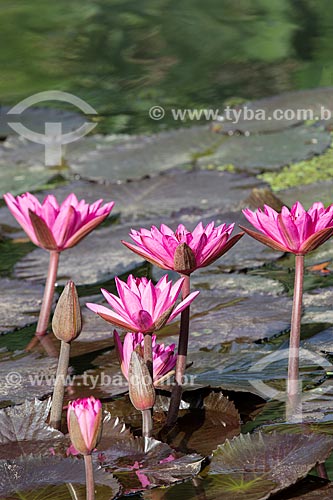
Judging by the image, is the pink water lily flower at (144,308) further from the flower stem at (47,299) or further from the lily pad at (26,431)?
the flower stem at (47,299)

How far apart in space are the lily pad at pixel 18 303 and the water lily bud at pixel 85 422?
0.96 metres

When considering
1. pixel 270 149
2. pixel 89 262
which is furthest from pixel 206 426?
pixel 270 149

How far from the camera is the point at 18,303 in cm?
229

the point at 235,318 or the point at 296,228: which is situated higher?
the point at 296,228

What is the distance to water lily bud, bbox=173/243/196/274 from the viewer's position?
4.71 feet

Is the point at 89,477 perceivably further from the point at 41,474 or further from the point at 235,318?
the point at 235,318

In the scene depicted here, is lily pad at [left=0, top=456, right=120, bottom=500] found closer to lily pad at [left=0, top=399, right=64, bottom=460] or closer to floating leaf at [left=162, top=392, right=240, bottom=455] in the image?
lily pad at [left=0, top=399, right=64, bottom=460]

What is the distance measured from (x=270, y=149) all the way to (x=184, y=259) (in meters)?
2.07

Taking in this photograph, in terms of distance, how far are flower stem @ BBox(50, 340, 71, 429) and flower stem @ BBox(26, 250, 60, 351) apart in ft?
1.59

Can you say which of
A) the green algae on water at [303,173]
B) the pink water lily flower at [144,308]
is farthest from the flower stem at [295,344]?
the green algae on water at [303,173]

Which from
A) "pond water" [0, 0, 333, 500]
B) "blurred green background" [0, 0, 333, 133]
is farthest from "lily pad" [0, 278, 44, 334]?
"blurred green background" [0, 0, 333, 133]

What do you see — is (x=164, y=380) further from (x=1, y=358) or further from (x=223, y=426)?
(x=1, y=358)

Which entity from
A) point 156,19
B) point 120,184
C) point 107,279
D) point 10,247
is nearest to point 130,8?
point 156,19

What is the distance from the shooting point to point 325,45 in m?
4.71
